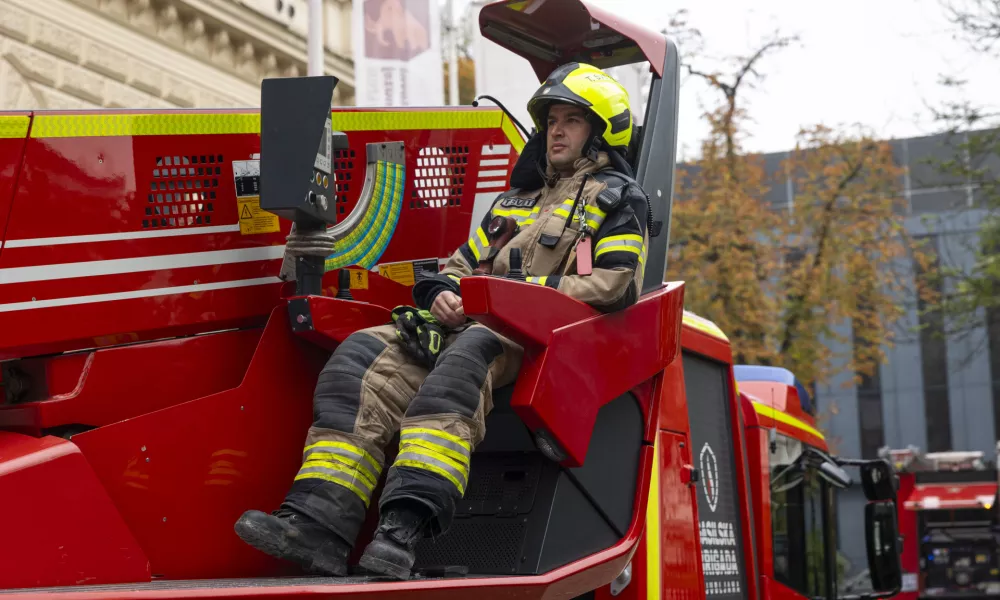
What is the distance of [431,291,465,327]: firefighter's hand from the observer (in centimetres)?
390

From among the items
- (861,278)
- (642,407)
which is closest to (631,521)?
(642,407)

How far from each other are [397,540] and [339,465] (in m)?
0.33

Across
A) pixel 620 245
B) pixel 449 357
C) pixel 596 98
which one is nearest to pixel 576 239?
pixel 620 245

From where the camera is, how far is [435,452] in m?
3.30

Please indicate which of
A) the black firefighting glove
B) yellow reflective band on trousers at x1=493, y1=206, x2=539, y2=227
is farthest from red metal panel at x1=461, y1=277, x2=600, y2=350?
yellow reflective band on trousers at x1=493, y1=206, x2=539, y2=227

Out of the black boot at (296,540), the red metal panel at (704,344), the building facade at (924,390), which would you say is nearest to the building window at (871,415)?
the building facade at (924,390)

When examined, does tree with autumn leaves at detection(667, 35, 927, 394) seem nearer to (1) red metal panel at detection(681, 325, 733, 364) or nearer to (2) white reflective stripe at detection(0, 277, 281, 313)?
(1) red metal panel at detection(681, 325, 733, 364)

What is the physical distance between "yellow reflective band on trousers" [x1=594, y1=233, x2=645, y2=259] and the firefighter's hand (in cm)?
48

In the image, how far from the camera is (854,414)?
3316 centimetres

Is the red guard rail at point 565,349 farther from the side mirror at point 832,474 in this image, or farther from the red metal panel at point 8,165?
the side mirror at point 832,474

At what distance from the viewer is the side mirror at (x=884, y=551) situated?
21.9ft

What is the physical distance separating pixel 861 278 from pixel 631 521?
16.4 metres

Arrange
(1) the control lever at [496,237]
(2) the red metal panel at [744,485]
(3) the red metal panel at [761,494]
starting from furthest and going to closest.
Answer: (3) the red metal panel at [761,494] < (2) the red metal panel at [744,485] < (1) the control lever at [496,237]

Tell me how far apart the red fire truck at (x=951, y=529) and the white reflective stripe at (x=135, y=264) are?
1534 cm
